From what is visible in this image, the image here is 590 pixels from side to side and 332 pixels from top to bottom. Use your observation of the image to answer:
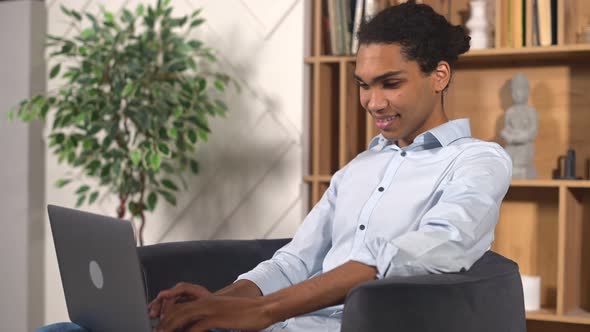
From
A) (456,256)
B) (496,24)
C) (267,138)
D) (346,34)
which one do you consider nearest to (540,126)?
(496,24)

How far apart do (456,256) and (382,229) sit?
0.25 meters

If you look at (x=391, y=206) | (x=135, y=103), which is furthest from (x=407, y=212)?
(x=135, y=103)

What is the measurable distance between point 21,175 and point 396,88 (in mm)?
2335

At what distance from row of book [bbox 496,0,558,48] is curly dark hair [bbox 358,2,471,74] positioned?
1.08 metres

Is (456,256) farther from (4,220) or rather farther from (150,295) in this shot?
(4,220)

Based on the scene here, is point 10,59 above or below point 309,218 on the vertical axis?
above

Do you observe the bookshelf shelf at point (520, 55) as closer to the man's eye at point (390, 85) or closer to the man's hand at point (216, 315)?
the man's eye at point (390, 85)

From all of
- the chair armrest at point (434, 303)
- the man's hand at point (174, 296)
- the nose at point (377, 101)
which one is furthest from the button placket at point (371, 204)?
the man's hand at point (174, 296)

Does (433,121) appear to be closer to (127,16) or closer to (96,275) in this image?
(96,275)

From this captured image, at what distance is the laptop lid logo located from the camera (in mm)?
1287

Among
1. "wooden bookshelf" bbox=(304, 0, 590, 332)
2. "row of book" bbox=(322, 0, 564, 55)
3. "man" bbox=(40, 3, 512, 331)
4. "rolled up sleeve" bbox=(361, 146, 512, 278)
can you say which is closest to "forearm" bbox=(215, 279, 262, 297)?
"man" bbox=(40, 3, 512, 331)

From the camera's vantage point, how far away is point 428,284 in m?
1.33

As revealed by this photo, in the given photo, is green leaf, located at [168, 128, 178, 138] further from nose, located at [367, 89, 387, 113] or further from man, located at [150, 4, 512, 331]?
nose, located at [367, 89, 387, 113]

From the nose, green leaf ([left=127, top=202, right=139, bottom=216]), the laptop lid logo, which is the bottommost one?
green leaf ([left=127, top=202, right=139, bottom=216])
